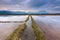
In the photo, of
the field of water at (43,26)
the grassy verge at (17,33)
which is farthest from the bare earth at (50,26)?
the grassy verge at (17,33)

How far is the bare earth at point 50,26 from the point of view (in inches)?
35.2

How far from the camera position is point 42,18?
1.12 meters

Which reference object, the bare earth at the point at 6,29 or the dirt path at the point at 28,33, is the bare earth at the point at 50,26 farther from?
the bare earth at the point at 6,29

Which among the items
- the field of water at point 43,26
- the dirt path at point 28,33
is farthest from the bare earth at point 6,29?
the dirt path at point 28,33

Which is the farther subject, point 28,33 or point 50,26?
point 50,26

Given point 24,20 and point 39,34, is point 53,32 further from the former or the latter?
point 24,20

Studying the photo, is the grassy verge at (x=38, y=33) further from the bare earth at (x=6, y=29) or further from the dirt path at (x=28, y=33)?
the bare earth at (x=6, y=29)

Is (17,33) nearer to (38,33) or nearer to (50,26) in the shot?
(38,33)

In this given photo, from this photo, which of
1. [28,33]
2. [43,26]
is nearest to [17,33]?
[28,33]

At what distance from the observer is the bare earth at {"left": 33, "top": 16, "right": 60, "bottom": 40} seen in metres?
0.89

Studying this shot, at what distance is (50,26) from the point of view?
1006mm

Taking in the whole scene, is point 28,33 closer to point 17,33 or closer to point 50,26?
point 17,33

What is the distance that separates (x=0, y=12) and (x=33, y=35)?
0.49 m

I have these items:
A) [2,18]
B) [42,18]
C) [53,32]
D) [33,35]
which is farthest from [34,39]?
[2,18]
